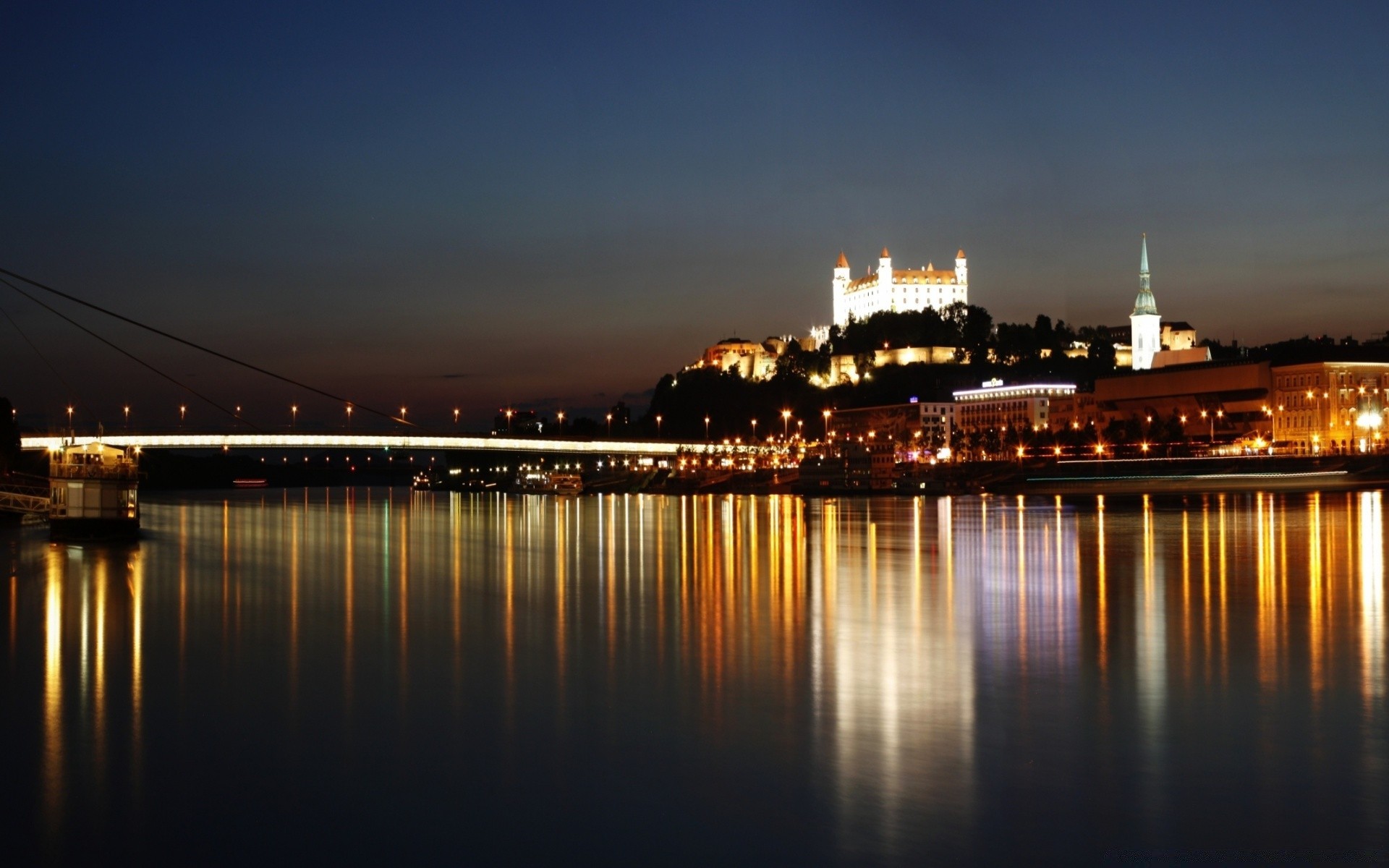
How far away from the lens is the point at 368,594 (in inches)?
675

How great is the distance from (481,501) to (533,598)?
49.4m

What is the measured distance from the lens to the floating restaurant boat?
92.3 feet

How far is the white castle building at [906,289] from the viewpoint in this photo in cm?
11894

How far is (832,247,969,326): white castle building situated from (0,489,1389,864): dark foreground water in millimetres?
100816

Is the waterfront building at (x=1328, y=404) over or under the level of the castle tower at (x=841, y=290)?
under

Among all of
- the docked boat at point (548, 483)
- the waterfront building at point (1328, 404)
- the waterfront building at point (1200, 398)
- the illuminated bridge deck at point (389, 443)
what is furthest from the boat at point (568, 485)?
the waterfront building at point (1328, 404)

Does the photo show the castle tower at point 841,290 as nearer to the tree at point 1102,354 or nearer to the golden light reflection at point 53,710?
the tree at point 1102,354

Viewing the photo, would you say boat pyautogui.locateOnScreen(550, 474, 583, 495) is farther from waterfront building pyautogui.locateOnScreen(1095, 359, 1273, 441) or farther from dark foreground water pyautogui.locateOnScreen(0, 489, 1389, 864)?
dark foreground water pyautogui.locateOnScreen(0, 489, 1389, 864)

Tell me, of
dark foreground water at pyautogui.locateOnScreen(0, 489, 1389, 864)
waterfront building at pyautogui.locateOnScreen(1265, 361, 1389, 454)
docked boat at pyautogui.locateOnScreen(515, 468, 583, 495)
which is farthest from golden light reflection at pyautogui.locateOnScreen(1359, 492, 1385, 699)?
A: docked boat at pyautogui.locateOnScreen(515, 468, 583, 495)

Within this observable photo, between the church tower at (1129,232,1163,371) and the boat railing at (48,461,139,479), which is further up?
the church tower at (1129,232,1163,371)

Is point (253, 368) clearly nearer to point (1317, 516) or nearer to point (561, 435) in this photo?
point (1317, 516)

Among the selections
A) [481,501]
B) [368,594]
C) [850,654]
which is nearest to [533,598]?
[368,594]

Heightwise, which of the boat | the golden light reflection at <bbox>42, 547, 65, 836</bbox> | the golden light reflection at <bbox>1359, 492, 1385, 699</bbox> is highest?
the boat

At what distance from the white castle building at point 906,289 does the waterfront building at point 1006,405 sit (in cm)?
2130
